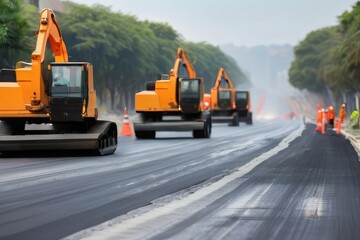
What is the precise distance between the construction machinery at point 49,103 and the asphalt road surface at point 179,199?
1084 millimetres

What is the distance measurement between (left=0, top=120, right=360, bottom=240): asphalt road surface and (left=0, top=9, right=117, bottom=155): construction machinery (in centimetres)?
108

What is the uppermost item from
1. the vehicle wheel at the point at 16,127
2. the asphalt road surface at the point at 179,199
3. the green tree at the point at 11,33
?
the green tree at the point at 11,33


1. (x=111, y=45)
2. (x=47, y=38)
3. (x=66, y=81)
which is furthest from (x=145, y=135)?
(x=111, y=45)

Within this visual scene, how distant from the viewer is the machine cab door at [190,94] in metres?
30.7

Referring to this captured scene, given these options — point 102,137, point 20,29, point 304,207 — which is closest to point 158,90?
point 20,29

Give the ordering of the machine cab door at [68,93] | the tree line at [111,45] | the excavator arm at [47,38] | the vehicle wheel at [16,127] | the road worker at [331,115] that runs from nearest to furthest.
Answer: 1. the machine cab door at [68,93]
2. the excavator arm at [47,38]
3. the vehicle wheel at [16,127]
4. the road worker at [331,115]
5. the tree line at [111,45]

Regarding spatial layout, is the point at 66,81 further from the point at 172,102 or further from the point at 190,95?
the point at 190,95

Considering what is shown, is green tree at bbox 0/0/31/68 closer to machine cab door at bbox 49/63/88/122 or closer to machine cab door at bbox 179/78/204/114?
machine cab door at bbox 179/78/204/114

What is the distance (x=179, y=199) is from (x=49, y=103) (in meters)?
9.98

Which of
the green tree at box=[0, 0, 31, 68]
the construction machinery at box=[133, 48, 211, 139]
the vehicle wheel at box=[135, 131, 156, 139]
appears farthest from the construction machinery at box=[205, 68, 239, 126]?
the construction machinery at box=[133, 48, 211, 139]

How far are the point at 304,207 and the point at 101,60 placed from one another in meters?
53.7

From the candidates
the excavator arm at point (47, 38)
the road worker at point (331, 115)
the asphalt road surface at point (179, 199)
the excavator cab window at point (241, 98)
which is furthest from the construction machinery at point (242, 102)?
the asphalt road surface at point (179, 199)

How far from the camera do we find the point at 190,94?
3086 centimetres

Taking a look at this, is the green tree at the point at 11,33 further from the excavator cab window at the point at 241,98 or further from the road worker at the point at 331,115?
the excavator cab window at the point at 241,98
